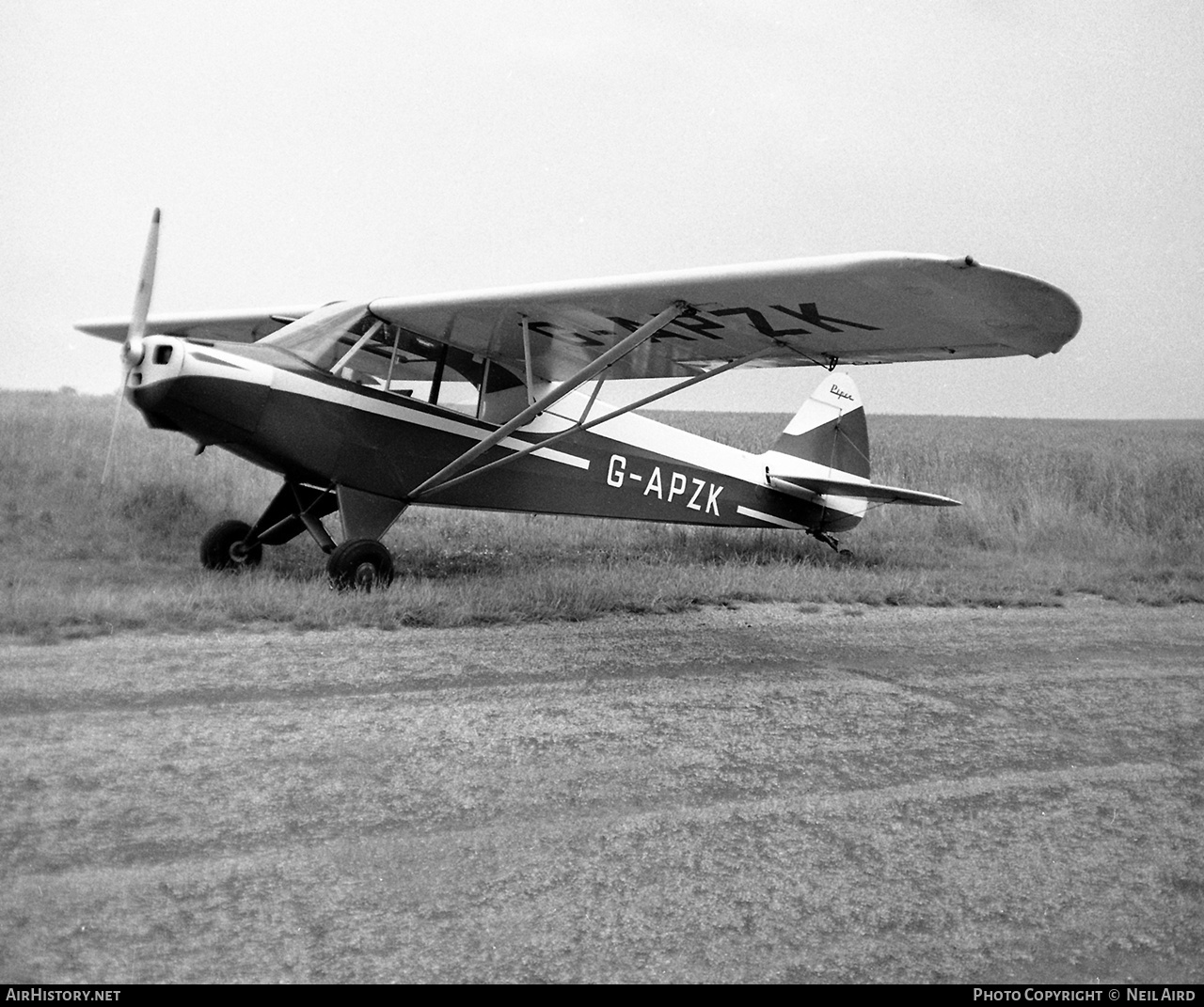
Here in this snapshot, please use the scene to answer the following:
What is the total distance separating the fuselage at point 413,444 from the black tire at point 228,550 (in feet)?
2.51

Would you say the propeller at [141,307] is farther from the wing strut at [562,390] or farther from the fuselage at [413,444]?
the wing strut at [562,390]

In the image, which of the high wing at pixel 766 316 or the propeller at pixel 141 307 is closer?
the high wing at pixel 766 316

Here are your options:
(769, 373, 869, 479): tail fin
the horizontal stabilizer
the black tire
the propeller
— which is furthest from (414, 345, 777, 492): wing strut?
(769, 373, 869, 479): tail fin

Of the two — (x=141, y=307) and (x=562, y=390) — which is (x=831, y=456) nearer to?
(x=562, y=390)

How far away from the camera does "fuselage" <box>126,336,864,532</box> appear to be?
23.0 ft

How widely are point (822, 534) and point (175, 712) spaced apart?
9.10 metres

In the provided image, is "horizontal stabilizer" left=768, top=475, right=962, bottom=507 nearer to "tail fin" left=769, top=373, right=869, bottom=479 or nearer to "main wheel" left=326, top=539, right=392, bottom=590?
"tail fin" left=769, top=373, right=869, bottom=479

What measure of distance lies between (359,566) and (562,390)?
1.98 m

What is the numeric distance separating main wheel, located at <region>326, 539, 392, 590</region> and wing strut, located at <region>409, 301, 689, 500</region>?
2.83ft

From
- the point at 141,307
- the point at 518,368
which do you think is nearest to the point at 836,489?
the point at 518,368

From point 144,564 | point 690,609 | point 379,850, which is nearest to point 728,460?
point 690,609

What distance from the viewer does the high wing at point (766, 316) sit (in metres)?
5.46

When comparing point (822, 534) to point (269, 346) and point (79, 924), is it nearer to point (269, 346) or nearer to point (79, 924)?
point (269, 346)

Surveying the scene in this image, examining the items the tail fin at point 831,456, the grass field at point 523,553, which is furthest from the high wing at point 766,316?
the tail fin at point 831,456
